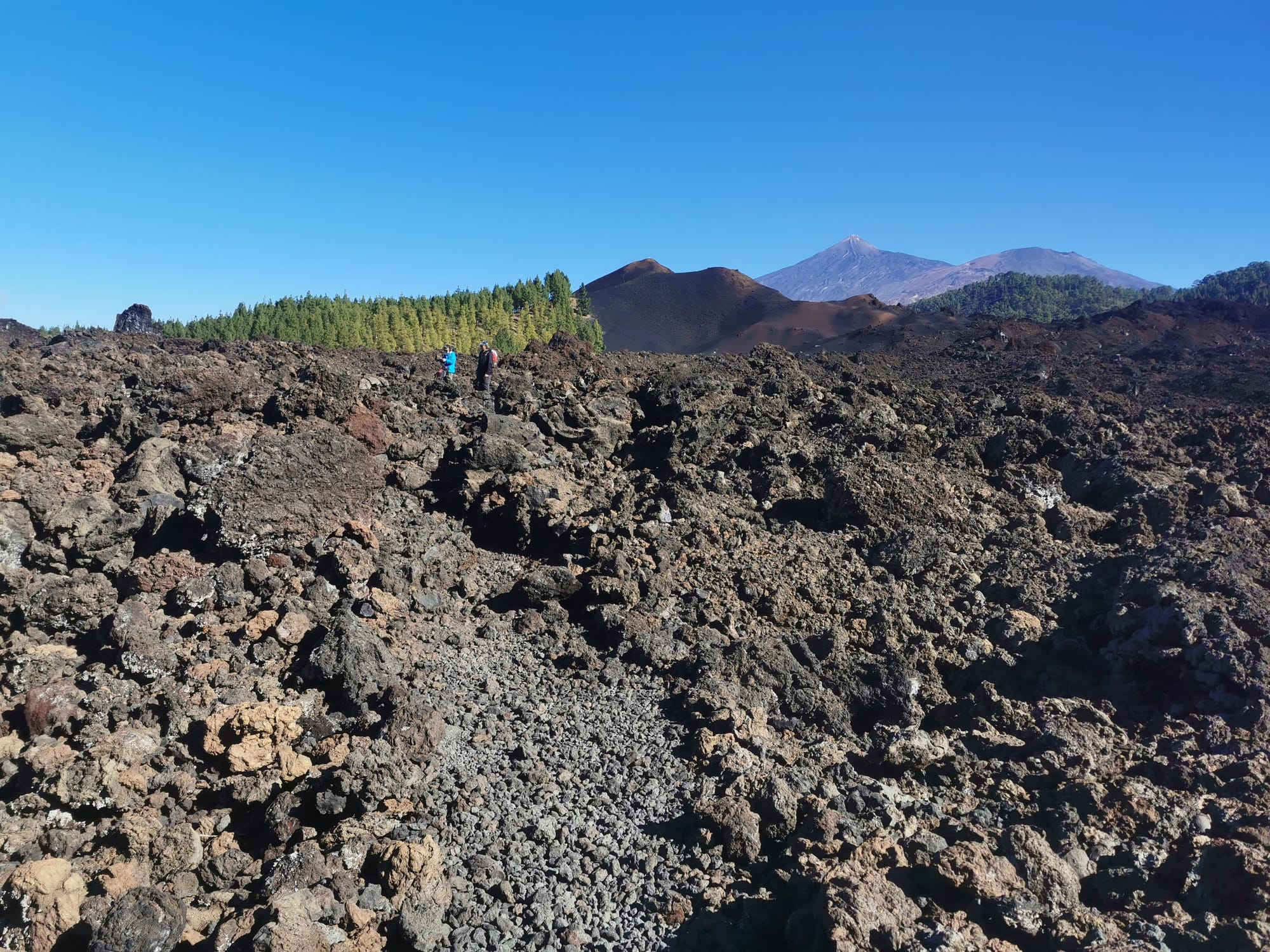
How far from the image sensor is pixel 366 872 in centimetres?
441

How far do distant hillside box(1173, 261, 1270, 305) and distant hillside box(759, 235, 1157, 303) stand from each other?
5612cm

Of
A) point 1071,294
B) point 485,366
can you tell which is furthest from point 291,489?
point 1071,294

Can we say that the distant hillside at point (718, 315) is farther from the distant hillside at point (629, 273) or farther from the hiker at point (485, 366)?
the hiker at point (485, 366)

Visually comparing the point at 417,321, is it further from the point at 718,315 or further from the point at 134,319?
the point at 718,315

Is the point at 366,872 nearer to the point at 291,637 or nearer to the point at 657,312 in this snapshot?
the point at 291,637

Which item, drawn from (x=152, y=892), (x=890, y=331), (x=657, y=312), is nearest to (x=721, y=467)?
(x=152, y=892)

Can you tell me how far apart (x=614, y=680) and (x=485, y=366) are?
404 inches

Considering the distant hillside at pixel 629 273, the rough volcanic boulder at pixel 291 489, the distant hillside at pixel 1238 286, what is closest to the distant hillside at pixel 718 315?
the distant hillside at pixel 629 273

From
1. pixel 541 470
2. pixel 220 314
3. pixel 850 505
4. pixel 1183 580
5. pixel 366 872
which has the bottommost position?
pixel 366 872

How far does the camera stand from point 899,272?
164 m

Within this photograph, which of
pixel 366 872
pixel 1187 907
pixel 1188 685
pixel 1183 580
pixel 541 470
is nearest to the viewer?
pixel 1187 907

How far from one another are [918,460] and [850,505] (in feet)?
7.55

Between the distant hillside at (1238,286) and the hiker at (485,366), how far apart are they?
54.7 m

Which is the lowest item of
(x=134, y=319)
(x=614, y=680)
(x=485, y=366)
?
(x=614, y=680)
